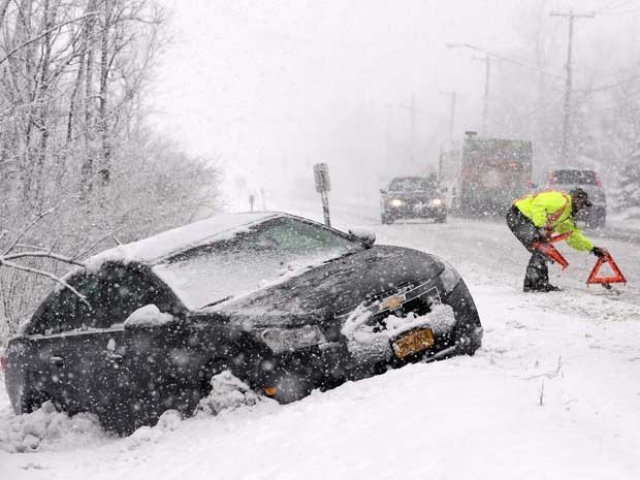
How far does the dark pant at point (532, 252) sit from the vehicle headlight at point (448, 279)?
12.9 feet

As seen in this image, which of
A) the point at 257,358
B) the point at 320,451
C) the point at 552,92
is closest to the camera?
the point at 320,451

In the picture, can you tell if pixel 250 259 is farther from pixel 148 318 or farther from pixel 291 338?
pixel 291 338

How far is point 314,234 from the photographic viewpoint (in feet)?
21.5

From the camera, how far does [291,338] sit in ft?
15.5

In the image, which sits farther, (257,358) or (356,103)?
(356,103)

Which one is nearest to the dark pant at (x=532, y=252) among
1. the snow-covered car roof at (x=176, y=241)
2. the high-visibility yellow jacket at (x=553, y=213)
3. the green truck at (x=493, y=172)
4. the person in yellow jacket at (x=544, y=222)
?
the person in yellow jacket at (x=544, y=222)

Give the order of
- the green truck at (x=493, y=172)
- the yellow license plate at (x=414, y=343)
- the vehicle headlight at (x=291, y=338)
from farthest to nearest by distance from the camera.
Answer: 1. the green truck at (x=493, y=172)
2. the yellow license plate at (x=414, y=343)
3. the vehicle headlight at (x=291, y=338)

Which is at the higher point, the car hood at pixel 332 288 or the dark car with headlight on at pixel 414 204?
the car hood at pixel 332 288

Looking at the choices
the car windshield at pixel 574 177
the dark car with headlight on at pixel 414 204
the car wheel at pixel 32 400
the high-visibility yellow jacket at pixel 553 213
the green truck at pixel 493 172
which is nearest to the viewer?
the car wheel at pixel 32 400

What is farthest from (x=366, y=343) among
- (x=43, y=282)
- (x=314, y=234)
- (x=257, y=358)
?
(x=43, y=282)

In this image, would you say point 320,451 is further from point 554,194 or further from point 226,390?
point 554,194

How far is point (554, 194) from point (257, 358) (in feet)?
19.1

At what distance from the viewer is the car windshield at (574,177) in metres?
23.1

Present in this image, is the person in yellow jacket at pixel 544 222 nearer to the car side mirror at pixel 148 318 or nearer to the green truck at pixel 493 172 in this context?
the car side mirror at pixel 148 318
